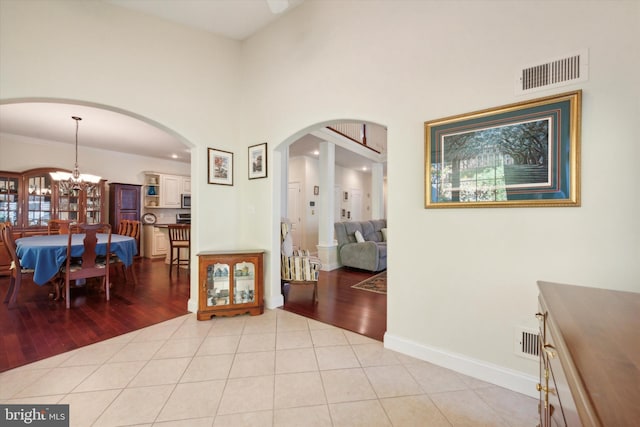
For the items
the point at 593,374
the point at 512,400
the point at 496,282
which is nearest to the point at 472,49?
the point at 496,282

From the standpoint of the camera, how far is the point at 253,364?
2.00 meters

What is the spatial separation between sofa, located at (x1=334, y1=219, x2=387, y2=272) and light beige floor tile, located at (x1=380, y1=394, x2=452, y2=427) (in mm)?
3365

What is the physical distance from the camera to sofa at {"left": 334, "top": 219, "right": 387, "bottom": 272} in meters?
4.99

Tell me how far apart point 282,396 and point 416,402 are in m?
0.83

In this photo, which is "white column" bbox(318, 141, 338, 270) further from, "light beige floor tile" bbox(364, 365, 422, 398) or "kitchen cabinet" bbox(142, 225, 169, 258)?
"kitchen cabinet" bbox(142, 225, 169, 258)

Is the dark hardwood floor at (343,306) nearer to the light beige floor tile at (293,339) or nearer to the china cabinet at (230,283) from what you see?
the light beige floor tile at (293,339)

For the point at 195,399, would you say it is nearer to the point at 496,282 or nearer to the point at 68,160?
the point at 496,282

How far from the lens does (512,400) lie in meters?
1.62

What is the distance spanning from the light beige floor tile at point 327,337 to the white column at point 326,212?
107 inches

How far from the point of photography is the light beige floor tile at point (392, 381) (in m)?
1.69

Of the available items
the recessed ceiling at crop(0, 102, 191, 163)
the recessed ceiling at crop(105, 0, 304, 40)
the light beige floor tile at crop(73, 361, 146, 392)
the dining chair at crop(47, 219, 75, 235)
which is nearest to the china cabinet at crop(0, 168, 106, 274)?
the dining chair at crop(47, 219, 75, 235)

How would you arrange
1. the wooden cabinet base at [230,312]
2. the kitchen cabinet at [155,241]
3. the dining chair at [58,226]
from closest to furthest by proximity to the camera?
the wooden cabinet base at [230,312]
the dining chair at [58,226]
the kitchen cabinet at [155,241]

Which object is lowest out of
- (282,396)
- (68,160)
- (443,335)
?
(282,396)

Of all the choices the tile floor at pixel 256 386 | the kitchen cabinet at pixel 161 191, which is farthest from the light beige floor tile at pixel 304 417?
the kitchen cabinet at pixel 161 191
